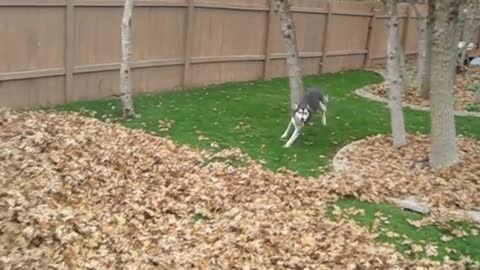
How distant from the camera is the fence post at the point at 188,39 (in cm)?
1302

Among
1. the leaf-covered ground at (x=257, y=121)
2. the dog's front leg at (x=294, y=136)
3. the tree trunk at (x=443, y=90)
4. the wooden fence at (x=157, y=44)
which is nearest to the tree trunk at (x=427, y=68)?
the leaf-covered ground at (x=257, y=121)

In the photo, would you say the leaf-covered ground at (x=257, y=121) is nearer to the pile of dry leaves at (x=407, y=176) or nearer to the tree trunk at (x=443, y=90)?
the pile of dry leaves at (x=407, y=176)

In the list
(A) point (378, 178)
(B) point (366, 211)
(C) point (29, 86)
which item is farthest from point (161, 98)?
(B) point (366, 211)

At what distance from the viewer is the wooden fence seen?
990cm

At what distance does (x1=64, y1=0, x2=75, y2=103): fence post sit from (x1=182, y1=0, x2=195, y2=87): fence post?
2.98m

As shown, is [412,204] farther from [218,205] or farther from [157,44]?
[157,44]

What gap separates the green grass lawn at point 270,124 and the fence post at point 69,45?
0.99ft

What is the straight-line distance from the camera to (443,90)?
7906 mm

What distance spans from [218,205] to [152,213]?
71cm

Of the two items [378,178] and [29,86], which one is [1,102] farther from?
[378,178]

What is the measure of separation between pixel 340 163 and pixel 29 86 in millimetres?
4974

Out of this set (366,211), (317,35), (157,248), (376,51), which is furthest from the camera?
(376,51)

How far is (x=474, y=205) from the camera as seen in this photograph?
269 inches

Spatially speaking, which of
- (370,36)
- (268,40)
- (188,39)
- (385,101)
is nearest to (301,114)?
(188,39)
